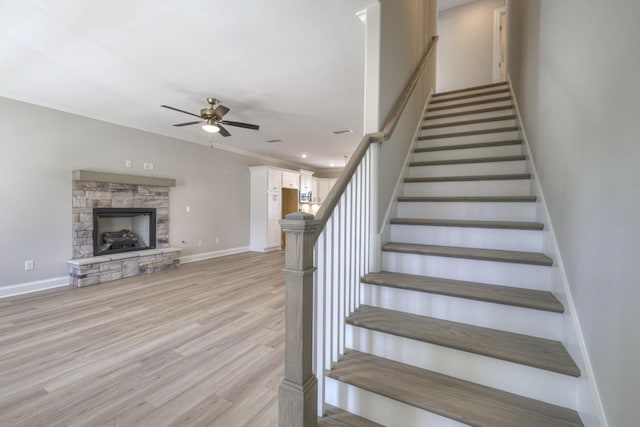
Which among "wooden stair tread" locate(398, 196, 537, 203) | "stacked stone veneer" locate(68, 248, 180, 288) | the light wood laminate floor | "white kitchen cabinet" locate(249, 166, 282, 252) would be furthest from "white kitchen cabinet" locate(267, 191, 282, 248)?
"wooden stair tread" locate(398, 196, 537, 203)

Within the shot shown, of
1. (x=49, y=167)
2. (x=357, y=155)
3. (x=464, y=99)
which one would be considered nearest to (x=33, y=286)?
(x=49, y=167)

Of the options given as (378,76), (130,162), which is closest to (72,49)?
(130,162)

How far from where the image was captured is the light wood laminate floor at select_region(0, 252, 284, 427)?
1.64 metres

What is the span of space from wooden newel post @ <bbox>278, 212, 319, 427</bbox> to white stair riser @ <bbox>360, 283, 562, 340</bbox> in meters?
0.73

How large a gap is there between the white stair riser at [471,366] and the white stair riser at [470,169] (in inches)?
65.7

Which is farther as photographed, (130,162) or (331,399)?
(130,162)

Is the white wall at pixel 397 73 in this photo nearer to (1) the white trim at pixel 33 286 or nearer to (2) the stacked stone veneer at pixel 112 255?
(2) the stacked stone veneer at pixel 112 255

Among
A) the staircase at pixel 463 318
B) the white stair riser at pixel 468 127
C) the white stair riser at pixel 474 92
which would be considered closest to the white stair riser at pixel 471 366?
the staircase at pixel 463 318

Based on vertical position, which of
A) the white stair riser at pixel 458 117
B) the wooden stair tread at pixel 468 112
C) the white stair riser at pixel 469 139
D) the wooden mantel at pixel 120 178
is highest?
the wooden stair tread at pixel 468 112

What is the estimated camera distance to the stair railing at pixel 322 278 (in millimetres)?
1131

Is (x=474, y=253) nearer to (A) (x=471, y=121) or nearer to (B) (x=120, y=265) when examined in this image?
(A) (x=471, y=121)

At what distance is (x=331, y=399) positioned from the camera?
1.39 metres

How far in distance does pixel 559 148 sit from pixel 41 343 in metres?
4.15

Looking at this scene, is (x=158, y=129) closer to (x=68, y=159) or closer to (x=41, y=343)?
(x=68, y=159)
